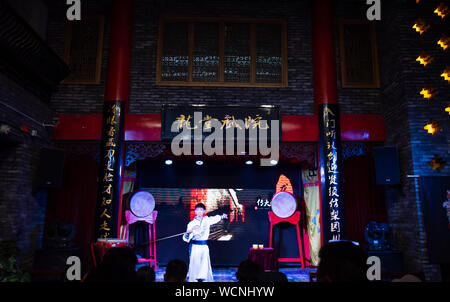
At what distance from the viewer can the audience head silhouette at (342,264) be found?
1.19 metres

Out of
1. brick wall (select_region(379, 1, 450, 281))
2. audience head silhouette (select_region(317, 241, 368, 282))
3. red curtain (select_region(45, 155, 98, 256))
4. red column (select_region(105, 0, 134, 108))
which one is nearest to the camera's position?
audience head silhouette (select_region(317, 241, 368, 282))

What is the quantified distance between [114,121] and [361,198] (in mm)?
4651

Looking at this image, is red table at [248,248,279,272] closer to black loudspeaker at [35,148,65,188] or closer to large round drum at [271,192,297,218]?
large round drum at [271,192,297,218]

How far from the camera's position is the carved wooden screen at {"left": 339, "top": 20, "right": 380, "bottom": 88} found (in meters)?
6.01

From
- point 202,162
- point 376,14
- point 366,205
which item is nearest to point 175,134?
A: point 202,162

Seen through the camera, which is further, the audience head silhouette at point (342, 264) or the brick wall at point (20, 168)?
the brick wall at point (20, 168)

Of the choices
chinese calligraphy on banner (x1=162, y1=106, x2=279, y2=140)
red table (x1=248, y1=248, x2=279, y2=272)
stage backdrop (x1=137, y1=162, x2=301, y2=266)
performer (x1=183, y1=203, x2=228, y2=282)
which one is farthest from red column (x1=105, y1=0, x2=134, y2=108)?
red table (x1=248, y1=248, x2=279, y2=272)

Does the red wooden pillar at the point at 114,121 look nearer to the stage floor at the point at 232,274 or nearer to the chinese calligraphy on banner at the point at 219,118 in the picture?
the chinese calligraphy on banner at the point at 219,118

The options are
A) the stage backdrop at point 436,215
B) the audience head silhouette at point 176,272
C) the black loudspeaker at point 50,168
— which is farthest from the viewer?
the black loudspeaker at point 50,168

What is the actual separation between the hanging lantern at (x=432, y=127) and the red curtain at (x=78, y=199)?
19.0ft

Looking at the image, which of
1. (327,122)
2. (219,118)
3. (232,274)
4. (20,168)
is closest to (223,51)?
(219,118)

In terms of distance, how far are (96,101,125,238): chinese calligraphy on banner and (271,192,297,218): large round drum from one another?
281cm

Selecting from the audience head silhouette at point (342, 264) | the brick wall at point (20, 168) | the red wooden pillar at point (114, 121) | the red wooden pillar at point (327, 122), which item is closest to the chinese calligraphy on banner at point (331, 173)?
the red wooden pillar at point (327, 122)
